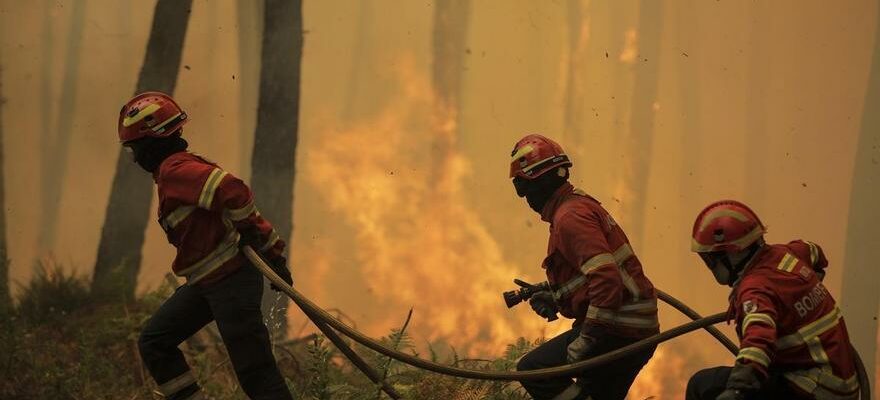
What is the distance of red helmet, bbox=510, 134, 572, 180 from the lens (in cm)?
486

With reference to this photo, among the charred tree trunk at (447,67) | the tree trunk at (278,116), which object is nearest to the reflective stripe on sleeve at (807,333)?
the charred tree trunk at (447,67)

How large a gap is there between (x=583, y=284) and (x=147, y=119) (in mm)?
2346

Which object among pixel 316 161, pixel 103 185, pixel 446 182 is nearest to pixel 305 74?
pixel 316 161

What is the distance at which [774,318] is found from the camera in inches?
147

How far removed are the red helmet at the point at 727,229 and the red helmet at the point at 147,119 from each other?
2667 mm

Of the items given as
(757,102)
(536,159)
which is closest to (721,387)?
(536,159)

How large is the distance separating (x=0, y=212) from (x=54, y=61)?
4.63ft

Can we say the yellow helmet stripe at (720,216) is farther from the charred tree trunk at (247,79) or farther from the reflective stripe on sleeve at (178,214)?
the charred tree trunk at (247,79)

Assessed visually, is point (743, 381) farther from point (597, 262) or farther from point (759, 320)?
point (597, 262)

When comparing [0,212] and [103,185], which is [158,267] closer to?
[103,185]

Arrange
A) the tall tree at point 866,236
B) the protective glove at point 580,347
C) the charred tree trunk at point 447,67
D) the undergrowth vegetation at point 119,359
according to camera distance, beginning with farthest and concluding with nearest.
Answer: the charred tree trunk at point 447,67, the tall tree at point 866,236, the undergrowth vegetation at point 119,359, the protective glove at point 580,347

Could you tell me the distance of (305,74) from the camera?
8023mm

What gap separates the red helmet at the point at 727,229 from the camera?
400cm

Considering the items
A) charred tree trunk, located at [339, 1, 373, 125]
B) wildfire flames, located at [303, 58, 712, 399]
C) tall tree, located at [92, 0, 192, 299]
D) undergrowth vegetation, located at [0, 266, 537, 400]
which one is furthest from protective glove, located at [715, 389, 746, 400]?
tall tree, located at [92, 0, 192, 299]
